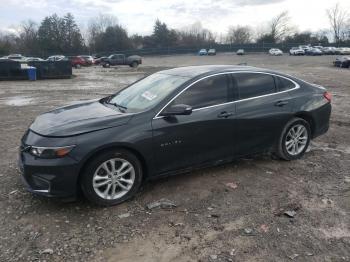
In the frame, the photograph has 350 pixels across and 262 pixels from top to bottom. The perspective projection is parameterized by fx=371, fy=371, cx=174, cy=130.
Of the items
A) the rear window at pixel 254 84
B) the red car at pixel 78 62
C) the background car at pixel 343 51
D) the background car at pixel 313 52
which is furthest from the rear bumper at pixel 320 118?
the background car at pixel 343 51

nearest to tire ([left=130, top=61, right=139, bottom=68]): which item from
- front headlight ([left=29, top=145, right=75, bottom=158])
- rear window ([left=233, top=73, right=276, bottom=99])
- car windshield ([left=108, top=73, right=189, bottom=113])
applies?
car windshield ([left=108, top=73, right=189, bottom=113])

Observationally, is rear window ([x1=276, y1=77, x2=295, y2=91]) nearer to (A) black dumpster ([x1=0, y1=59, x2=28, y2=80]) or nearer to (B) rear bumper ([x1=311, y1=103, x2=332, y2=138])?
(B) rear bumper ([x1=311, y1=103, x2=332, y2=138])

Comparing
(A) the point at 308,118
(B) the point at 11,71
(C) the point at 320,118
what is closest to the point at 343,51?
(B) the point at 11,71

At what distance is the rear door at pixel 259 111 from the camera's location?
539 centimetres

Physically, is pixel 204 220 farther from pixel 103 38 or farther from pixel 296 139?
pixel 103 38

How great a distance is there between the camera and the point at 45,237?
3.86 metres

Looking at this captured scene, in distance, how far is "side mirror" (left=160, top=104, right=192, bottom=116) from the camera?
461 cm

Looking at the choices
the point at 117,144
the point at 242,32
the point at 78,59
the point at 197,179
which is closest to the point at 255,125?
the point at 197,179

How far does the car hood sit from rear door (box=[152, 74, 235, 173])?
53cm

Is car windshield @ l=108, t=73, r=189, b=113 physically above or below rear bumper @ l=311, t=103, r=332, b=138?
above

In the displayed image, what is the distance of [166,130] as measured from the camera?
4688 millimetres

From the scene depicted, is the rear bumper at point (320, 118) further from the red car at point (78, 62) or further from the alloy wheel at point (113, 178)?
the red car at point (78, 62)

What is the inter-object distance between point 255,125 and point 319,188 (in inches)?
48.9

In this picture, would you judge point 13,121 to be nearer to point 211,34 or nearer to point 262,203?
point 262,203
